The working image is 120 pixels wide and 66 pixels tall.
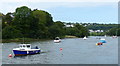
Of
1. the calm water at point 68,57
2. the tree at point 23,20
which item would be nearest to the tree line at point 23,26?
the tree at point 23,20

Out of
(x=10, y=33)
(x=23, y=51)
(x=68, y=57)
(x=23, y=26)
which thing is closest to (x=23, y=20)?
(x=23, y=26)

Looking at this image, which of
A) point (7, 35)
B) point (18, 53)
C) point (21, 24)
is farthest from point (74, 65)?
point (21, 24)

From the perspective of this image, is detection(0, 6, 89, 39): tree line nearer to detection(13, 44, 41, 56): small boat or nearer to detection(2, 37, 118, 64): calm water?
detection(2, 37, 118, 64): calm water

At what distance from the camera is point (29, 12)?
6565 inches

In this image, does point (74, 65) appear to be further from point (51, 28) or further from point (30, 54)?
point (51, 28)

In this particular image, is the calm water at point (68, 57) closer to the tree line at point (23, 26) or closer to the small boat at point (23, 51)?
the small boat at point (23, 51)

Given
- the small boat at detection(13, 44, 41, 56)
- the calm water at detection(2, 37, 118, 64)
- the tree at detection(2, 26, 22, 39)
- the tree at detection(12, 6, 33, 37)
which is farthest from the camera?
the tree at detection(12, 6, 33, 37)

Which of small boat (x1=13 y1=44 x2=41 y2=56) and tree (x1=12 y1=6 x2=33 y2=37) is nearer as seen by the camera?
small boat (x1=13 y1=44 x2=41 y2=56)

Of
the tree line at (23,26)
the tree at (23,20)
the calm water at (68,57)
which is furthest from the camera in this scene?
the tree at (23,20)

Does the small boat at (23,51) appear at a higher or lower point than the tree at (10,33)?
lower

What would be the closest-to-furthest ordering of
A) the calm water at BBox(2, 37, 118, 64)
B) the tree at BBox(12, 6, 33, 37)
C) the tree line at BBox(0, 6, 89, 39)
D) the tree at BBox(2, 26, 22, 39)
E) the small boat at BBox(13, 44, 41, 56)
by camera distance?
1. the calm water at BBox(2, 37, 118, 64)
2. the small boat at BBox(13, 44, 41, 56)
3. the tree at BBox(2, 26, 22, 39)
4. the tree line at BBox(0, 6, 89, 39)
5. the tree at BBox(12, 6, 33, 37)

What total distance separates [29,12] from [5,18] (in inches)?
566

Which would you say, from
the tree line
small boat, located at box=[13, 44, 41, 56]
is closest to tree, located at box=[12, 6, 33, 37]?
the tree line

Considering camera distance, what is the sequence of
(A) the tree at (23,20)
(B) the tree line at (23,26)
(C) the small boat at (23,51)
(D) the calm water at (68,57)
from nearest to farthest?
(D) the calm water at (68,57) < (C) the small boat at (23,51) < (B) the tree line at (23,26) < (A) the tree at (23,20)
